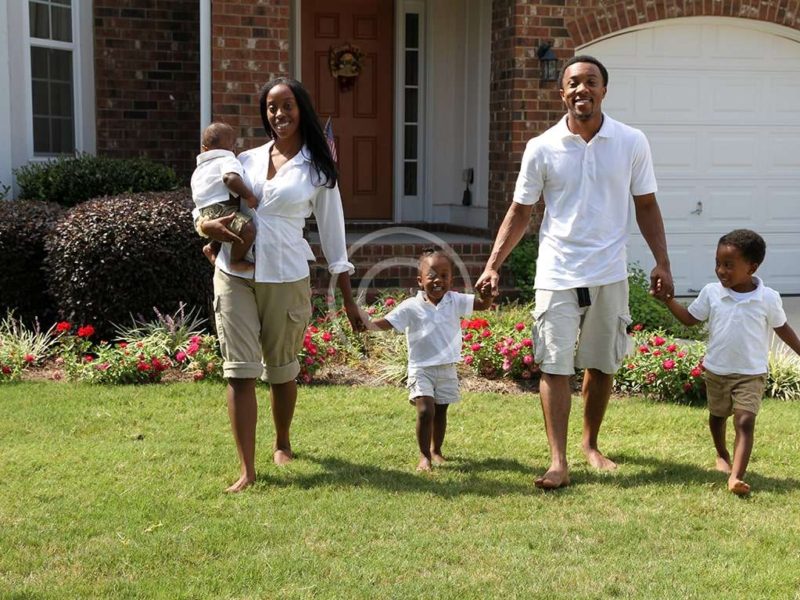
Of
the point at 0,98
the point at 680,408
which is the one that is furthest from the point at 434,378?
the point at 0,98

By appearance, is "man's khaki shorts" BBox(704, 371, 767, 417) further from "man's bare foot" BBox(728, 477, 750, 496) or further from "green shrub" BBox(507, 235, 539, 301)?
"green shrub" BBox(507, 235, 539, 301)

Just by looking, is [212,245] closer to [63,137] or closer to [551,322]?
[551,322]

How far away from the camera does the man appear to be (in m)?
5.01

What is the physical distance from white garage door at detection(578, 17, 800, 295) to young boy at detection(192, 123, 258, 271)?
6.40m

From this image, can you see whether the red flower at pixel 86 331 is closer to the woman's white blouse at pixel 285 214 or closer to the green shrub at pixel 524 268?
the woman's white blouse at pixel 285 214

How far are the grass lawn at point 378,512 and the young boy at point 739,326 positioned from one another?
0.37m

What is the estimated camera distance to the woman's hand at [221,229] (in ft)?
16.1

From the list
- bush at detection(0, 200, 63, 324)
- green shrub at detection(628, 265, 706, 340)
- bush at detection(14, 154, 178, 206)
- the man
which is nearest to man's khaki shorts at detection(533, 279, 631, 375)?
the man

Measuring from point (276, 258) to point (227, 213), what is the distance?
0.99ft

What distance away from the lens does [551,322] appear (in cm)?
511

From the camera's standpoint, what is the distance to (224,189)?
Result: 16.4ft

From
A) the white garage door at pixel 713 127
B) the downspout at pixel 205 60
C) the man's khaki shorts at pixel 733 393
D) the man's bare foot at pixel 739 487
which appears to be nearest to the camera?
the man's bare foot at pixel 739 487

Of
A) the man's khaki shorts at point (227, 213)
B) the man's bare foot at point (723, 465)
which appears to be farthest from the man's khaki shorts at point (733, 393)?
the man's khaki shorts at point (227, 213)

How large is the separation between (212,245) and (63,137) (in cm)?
642
